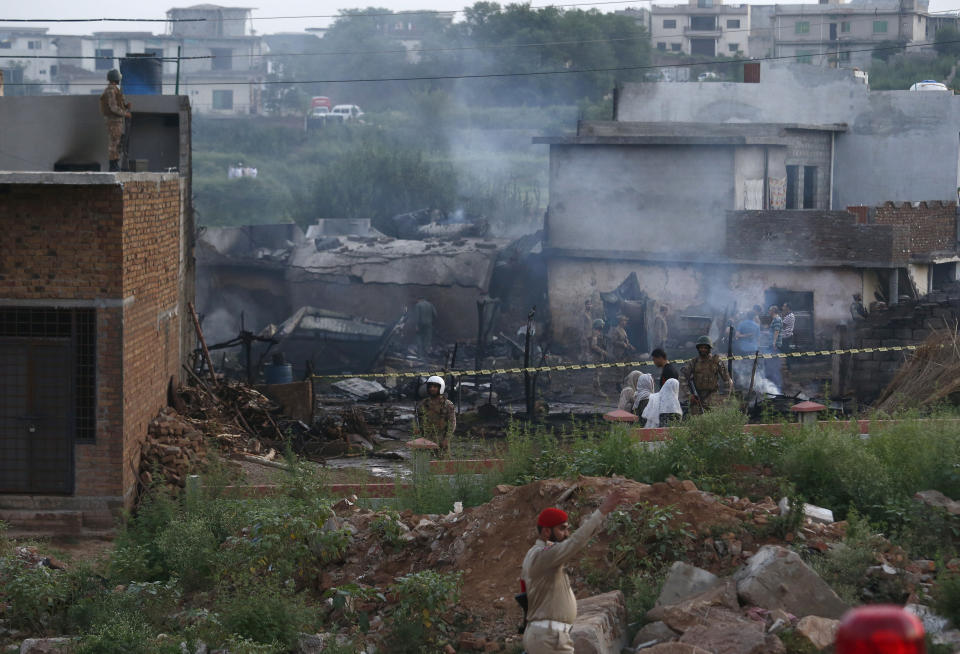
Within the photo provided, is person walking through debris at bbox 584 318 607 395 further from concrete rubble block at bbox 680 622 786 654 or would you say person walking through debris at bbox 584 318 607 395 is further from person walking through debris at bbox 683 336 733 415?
concrete rubble block at bbox 680 622 786 654

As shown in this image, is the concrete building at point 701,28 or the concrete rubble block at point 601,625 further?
the concrete building at point 701,28

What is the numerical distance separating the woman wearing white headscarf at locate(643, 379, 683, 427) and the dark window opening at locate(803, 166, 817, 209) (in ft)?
68.3

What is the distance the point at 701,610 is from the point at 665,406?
5.24 meters

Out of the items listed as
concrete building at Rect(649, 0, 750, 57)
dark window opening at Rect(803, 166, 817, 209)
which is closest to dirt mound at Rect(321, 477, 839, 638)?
dark window opening at Rect(803, 166, 817, 209)

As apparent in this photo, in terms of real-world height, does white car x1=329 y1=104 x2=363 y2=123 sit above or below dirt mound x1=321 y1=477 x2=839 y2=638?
above

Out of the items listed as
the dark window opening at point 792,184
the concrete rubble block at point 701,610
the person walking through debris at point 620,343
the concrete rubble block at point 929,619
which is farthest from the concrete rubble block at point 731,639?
the dark window opening at point 792,184

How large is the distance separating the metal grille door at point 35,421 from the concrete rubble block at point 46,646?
433cm

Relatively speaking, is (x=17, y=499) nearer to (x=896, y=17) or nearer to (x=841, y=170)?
(x=841, y=170)

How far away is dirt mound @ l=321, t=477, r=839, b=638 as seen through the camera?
8.19 metres

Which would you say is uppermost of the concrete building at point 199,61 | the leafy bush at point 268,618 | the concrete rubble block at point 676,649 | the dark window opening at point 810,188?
the concrete building at point 199,61

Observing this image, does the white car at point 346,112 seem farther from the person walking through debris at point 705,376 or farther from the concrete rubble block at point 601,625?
the concrete rubble block at point 601,625

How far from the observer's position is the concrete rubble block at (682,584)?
25.0 feet

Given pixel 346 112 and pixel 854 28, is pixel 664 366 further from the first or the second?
pixel 854 28

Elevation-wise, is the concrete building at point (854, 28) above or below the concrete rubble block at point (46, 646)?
above
